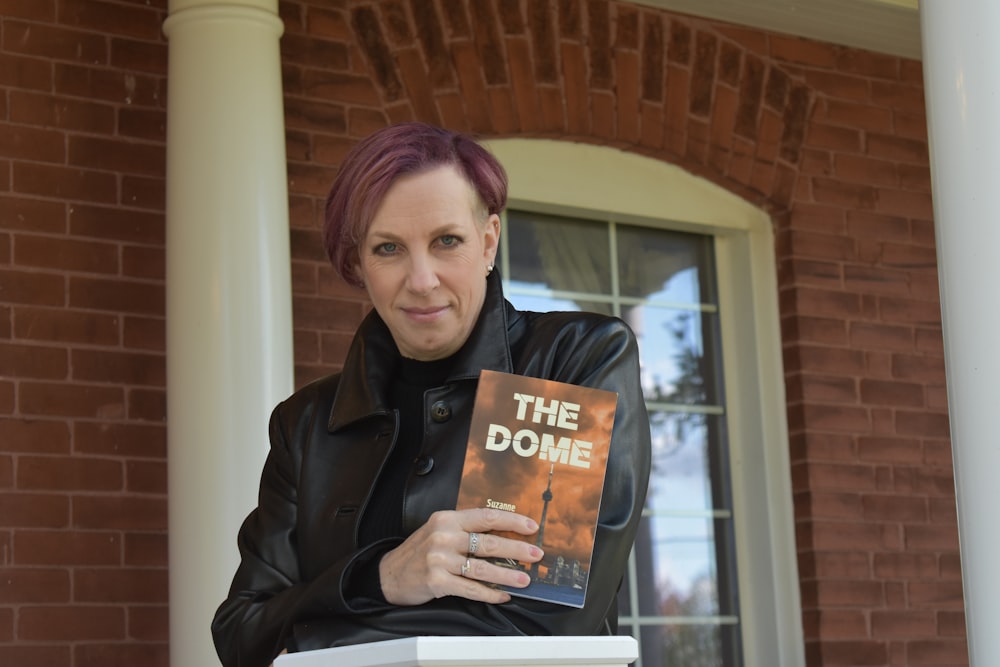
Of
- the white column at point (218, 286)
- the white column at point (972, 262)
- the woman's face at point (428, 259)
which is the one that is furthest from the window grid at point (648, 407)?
the woman's face at point (428, 259)

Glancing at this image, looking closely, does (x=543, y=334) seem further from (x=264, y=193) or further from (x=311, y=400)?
(x=264, y=193)

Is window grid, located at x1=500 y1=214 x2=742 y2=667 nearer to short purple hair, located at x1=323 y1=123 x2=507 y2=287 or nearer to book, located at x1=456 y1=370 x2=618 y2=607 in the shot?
short purple hair, located at x1=323 y1=123 x2=507 y2=287

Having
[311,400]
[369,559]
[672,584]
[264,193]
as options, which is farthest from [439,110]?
[369,559]

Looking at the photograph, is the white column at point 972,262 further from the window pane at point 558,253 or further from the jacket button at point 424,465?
the window pane at point 558,253

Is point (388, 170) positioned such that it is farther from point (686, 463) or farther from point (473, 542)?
point (686, 463)

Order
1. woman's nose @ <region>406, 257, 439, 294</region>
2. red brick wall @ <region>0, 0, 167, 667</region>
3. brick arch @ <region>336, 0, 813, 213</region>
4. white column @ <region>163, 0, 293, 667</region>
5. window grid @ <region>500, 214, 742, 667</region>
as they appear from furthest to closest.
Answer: window grid @ <region>500, 214, 742, 667</region> < brick arch @ <region>336, 0, 813, 213</region> < red brick wall @ <region>0, 0, 167, 667</region> < white column @ <region>163, 0, 293, 667</region> < woman's nose @ <region>406, 257, 439, 294</region>

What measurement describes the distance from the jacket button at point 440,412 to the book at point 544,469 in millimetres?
281

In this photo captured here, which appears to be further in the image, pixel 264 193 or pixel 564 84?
A: pixel 564 84

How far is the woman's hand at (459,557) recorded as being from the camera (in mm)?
1584

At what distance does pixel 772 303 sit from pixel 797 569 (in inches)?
36.0

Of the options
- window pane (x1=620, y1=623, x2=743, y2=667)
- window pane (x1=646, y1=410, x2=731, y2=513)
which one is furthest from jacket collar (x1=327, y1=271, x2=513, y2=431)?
window pane (x1=646, y1=410, x2=731, y2=513)

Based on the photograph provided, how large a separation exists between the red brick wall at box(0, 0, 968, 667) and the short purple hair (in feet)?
7.31

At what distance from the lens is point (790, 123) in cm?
525

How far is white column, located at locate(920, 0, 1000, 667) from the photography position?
300cm
